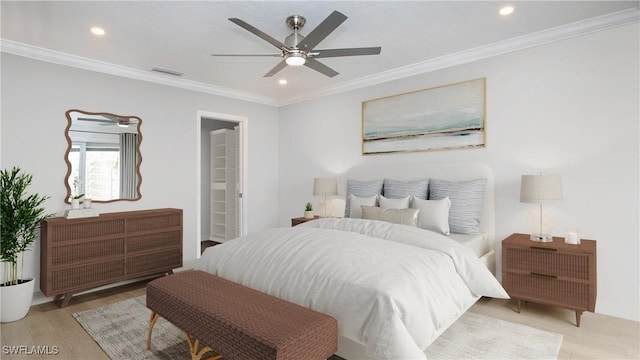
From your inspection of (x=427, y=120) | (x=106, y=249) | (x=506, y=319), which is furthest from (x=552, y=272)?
(x=106, y=249)

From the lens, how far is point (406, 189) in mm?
3725

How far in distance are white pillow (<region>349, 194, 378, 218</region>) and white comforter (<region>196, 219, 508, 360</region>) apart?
0.92m

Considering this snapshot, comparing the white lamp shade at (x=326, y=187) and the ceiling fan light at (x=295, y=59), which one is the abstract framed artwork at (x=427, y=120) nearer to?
the white lamp shade at (x=326, y=187)

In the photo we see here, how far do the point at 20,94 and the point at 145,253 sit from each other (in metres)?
2.00

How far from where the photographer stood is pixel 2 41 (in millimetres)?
3119

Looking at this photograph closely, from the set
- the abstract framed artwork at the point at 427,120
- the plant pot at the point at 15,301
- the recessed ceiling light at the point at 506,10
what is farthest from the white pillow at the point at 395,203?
the plant pot at the point at 15,301

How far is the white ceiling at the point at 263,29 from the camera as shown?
259 cm

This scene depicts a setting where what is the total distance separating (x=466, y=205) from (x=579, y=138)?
112 cm

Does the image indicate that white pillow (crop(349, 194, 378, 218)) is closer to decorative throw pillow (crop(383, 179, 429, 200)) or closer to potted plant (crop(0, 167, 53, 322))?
decorative throw pillow (crop(383, 179, 429, 200))

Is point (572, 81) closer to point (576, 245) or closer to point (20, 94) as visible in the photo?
point (576, 245)

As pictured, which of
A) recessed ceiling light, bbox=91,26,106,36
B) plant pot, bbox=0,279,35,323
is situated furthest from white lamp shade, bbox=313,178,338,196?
plant pot, bbox=0,279,35,323

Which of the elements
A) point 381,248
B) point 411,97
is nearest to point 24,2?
point 381,248

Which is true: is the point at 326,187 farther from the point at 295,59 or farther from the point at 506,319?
the point at 506,319

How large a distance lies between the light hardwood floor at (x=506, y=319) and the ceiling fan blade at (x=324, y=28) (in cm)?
265
